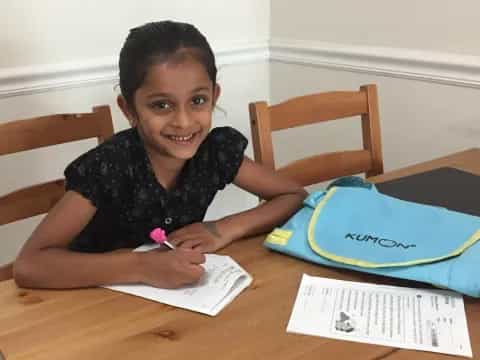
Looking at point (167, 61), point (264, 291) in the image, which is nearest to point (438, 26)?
point (167, 61)

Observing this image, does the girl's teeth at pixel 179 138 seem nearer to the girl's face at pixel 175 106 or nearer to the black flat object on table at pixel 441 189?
the girl's face at pixel 175 106

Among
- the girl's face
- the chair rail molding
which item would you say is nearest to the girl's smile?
the girl's face

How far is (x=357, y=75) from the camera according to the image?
6.80 feet

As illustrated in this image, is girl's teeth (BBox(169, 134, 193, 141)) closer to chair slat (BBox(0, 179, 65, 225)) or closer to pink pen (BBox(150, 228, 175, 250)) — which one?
pink pen (BBox(150, 228, 175, 250))

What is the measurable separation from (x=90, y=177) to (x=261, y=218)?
32cm

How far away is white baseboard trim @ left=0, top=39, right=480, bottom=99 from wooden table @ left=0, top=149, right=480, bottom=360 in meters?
1.00

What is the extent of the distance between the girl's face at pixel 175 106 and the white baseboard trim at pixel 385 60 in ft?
2.88

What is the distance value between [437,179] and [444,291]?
1.77 feet

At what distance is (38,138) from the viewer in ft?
4.38

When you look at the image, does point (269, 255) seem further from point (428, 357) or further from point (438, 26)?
point (438, 26)

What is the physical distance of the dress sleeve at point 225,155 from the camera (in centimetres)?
129

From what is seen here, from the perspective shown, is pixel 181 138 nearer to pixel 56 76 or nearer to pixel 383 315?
pixel 383 315

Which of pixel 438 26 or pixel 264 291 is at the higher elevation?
pixel 438 26

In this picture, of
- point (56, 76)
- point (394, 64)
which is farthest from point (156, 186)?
point (394, 64)
